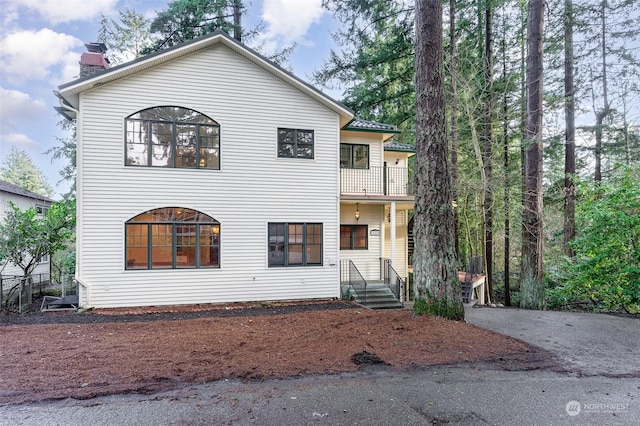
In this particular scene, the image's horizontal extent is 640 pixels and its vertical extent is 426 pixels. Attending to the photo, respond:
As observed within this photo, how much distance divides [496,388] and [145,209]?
896 cm

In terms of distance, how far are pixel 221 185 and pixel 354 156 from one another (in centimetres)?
527

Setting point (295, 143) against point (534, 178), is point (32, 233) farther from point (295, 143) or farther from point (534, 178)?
point (534, 178)

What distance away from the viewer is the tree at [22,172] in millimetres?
44344

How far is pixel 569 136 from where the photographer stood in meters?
13.9

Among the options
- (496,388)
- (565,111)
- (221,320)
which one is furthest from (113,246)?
(565,111)

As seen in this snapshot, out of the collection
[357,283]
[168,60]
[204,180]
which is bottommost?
[357,283]

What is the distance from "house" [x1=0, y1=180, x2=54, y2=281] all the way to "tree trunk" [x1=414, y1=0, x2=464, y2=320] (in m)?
13.6

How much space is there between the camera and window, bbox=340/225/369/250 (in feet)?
40.8

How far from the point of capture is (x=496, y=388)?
393cm

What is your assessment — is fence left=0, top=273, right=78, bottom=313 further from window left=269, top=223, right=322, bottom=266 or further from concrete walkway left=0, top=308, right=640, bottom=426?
concrete walkway left=0, top=308, right=640, bottom=426

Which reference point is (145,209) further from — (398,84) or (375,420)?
(398,84)

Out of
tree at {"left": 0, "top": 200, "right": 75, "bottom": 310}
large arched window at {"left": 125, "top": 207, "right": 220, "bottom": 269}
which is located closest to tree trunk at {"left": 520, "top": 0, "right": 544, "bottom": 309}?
large arched window at {"left": 125, "top": 207, "right": 220, "bottom": 269}

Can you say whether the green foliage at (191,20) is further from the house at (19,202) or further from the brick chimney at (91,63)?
the house at (19,202)

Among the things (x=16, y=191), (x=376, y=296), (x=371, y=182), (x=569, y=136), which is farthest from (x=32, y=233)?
(x=569, y=136)
